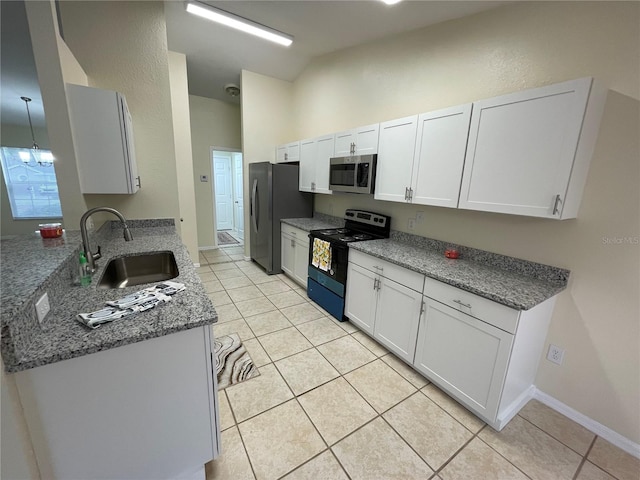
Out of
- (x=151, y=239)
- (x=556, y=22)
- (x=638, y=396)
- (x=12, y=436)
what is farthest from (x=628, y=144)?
(x=151, y=239)

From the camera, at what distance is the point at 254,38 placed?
10.6 feet

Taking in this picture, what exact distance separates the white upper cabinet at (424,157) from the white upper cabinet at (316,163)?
2.95 ft

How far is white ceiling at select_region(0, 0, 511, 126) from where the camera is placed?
5.84 ft

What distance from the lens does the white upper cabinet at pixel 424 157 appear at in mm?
1951

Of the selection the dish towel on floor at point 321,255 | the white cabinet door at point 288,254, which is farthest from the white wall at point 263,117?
the dish towel on floor at point 321,255

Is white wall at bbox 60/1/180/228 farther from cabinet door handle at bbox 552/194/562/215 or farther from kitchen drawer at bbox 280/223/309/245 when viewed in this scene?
cabinet door handle at bbox 552/194/562/215

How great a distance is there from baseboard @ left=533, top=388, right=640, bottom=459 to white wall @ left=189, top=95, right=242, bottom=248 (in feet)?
18.3

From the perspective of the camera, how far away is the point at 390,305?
2.26 metres

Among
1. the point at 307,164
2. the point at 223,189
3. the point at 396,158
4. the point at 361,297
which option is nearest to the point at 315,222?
the point at 307,164

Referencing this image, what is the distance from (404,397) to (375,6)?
10.7 ft

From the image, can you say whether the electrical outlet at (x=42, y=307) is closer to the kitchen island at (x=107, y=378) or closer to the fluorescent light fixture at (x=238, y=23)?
the kitchen island at (x=107, y=378)

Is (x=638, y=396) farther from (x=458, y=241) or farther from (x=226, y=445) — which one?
(x=226, y=445)

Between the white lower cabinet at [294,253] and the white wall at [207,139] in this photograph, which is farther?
the white wall at [207,139]

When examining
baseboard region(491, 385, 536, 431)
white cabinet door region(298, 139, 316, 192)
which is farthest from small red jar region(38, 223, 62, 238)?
baseboard region(491, 385, 536, 431)
